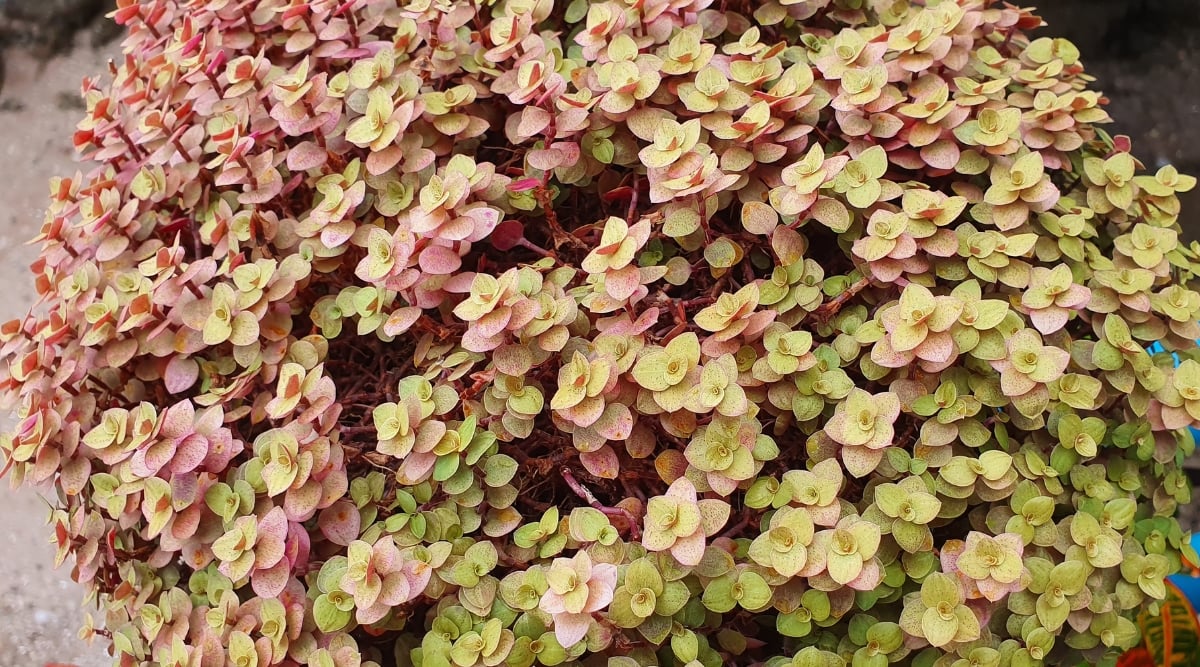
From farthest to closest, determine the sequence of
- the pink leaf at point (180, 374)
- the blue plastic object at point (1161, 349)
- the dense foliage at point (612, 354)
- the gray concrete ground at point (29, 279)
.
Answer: the gray concrete ground at point (29, 279) → the blue plastic object at point (1161, 349) → the pink leaf at point (180, 374) → the dense foliage at point (612, 354)

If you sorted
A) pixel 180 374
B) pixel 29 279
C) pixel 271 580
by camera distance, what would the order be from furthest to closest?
pixel 29 279
pixel 180 374
pixel 271 580

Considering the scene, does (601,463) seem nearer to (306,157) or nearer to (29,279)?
(306,157)

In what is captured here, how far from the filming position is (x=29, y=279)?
2.71 metres

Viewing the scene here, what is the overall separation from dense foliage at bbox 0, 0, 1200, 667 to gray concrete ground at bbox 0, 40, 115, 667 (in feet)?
4.04

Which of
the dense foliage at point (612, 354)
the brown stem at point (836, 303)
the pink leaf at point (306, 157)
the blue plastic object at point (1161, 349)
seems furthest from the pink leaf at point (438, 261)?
the blue plastic object at point (1161, 349)

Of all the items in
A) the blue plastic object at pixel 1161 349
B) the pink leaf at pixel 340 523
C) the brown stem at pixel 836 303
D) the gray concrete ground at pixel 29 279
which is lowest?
the gray concrete ground at pixel 29 279

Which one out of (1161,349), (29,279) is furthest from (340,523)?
(29,279)

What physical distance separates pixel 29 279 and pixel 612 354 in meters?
2.33

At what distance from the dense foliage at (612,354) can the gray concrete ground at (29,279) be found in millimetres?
1230

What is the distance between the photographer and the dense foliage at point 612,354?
0.91m

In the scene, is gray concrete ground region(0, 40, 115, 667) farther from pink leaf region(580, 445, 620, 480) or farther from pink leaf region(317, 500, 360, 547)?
pink leaf region(580, 445, 620, 480)

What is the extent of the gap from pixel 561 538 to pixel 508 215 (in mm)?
366

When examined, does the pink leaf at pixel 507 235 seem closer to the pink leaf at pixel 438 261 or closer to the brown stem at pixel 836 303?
the pink leaf at pixel 438 261

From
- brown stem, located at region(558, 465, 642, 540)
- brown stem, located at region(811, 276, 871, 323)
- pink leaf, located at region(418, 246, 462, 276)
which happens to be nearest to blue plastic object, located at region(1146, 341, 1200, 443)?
brown stem, located at region(811, 276, 871, 323)
